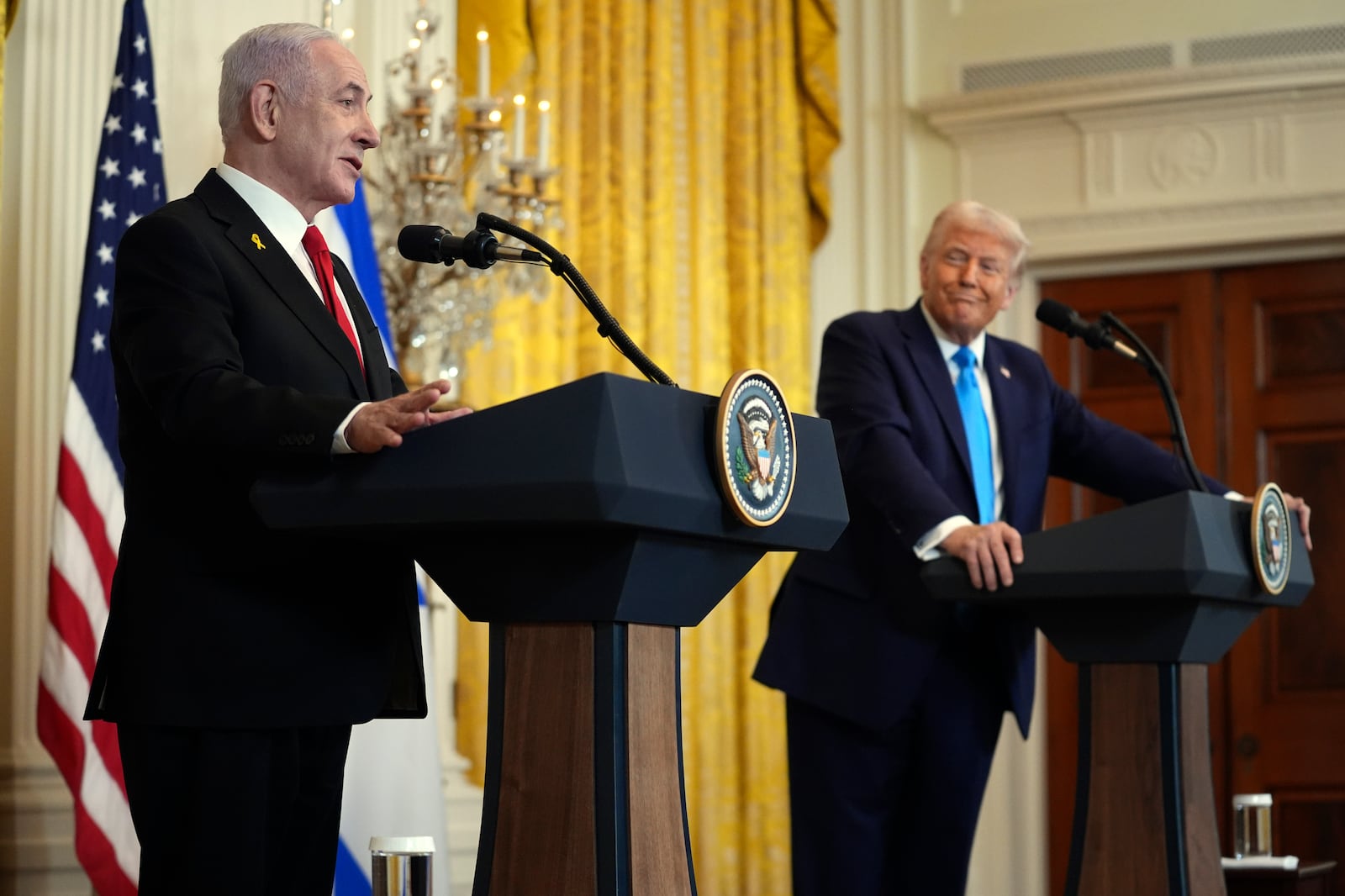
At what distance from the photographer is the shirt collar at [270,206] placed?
80.3 inches

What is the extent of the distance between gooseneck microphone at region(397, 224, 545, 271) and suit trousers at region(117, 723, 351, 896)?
22.8 inches

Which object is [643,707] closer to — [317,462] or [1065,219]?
[317,462]

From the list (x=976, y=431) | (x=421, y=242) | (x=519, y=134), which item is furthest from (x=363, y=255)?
(x=421, y=242)

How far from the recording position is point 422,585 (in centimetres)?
432

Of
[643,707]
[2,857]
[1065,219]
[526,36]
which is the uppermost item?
[526,36]

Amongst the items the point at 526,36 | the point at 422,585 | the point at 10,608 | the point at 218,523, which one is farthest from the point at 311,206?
the point at 526,36

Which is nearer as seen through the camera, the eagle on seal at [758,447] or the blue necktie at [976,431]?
the eagle on seal at [758,447]

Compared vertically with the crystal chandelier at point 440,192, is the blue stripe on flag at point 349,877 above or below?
below

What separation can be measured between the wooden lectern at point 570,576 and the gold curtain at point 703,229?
345 centimetres

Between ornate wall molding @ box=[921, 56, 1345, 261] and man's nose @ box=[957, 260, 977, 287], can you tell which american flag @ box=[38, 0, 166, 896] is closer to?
man's nose @ box=[957, 260, 977, 287]

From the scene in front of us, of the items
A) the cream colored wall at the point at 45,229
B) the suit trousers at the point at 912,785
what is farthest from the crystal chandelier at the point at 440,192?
the suit trousers at the point at 912,785

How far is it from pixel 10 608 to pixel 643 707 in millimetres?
2119

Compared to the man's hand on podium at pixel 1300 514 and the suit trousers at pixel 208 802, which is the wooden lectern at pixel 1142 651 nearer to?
the man's hand on podium at pixel 1300 514

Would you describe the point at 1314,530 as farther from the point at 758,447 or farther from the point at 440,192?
the point at 758,447
